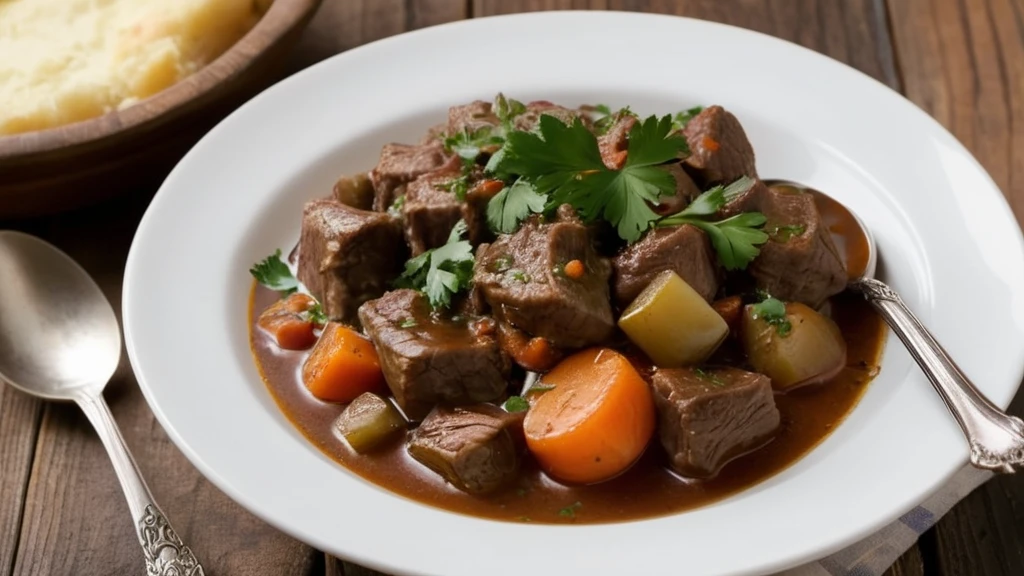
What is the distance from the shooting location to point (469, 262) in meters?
3.64

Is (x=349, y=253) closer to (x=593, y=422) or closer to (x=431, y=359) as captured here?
(x=431, y=359)

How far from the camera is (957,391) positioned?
119 inches

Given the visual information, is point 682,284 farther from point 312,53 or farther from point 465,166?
point 312,53

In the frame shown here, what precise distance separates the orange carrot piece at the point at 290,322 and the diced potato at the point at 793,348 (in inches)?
62.4

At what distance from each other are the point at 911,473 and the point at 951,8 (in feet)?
12.0

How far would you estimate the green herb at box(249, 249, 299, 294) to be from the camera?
4.02 meters

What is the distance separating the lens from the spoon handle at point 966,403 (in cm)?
279

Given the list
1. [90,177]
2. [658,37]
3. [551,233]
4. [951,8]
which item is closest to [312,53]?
[90,177]

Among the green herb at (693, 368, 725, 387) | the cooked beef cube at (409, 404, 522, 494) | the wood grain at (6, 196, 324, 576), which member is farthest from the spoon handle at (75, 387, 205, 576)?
the green herb at (693, 368, 725, 387)

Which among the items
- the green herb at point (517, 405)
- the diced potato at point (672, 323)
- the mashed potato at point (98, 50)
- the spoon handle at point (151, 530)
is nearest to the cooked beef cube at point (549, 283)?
the diced potato at point (672, 323)

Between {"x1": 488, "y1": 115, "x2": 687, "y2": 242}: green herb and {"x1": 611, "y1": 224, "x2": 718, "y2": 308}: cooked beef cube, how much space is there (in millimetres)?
64

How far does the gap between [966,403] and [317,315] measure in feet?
7.43

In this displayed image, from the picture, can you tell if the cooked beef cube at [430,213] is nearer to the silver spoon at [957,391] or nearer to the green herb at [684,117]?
the green herb at [684,117]

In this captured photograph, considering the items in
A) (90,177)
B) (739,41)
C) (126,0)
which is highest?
(739,41)
